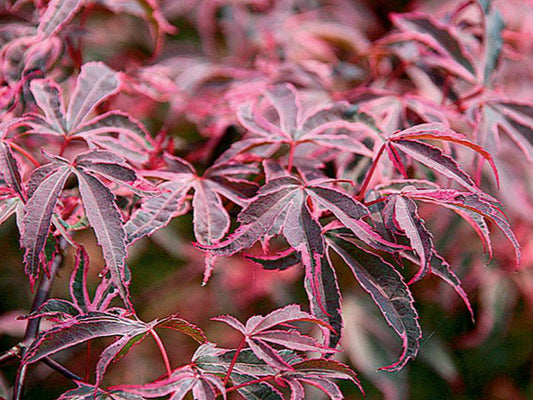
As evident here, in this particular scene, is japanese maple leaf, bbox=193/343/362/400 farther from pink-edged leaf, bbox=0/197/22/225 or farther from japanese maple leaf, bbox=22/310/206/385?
pink-edged leaf, bbox=0/197/22/225

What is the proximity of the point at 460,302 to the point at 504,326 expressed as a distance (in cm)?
9

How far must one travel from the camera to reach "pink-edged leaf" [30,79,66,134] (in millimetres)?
521

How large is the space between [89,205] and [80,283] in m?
0.11

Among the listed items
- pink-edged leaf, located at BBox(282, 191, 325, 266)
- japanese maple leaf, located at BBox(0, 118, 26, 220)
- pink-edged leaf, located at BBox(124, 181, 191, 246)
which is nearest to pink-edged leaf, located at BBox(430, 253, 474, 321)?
pink-edged leaf, located at BBox(282, 191, 325, 266)

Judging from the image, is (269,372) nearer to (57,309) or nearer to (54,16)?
(57,309)

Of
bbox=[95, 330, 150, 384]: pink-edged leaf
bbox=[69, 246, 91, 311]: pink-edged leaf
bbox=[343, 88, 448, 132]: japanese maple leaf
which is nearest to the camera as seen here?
bbox=[95, 330, 150, 384]: pink-edged leaf

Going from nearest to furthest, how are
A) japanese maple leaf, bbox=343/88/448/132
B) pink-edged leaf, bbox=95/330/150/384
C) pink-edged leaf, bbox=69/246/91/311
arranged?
pink-edged leaf, bbox=95/330/150/384 < pink-edged leaf, bbox=69/246/91/311 < japanese maple leaf, bbox=343/88/448/132

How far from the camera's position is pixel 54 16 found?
556 millimetres

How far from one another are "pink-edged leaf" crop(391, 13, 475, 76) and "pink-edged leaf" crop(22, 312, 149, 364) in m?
0.48

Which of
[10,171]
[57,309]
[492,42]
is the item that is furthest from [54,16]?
[492,42]

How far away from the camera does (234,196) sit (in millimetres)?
510

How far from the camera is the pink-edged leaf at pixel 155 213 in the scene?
444 mm

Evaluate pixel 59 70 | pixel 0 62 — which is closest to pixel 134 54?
pixel 59 70

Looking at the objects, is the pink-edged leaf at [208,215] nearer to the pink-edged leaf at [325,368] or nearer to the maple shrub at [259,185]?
the maple shrub at [259,185]
